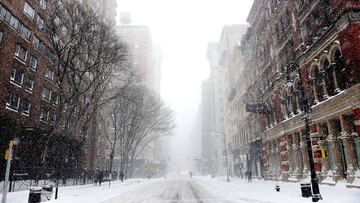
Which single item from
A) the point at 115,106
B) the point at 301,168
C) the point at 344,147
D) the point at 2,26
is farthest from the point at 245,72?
the point at 2,26

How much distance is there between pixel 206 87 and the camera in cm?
16325

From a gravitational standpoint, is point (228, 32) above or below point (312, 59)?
above

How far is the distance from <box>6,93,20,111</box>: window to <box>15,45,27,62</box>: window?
4515mm

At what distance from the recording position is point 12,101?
1328 inches

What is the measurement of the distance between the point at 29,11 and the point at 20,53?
5.85m

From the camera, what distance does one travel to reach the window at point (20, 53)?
1361 inches

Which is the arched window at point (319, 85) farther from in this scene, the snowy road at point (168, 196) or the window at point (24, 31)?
the window at point (24, 31)

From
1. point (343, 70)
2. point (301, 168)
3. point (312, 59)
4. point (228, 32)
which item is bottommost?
point (301, 168)

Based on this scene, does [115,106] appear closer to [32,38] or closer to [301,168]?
[32,38]

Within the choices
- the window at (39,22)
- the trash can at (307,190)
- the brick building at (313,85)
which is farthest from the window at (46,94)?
the trash can at (307,190)

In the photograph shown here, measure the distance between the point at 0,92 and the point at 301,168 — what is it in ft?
104

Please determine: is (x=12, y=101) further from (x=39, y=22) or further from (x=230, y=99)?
(x=230, y=99)

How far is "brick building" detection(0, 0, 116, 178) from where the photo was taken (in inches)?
1245

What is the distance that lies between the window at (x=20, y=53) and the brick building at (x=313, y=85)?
97.3ft
